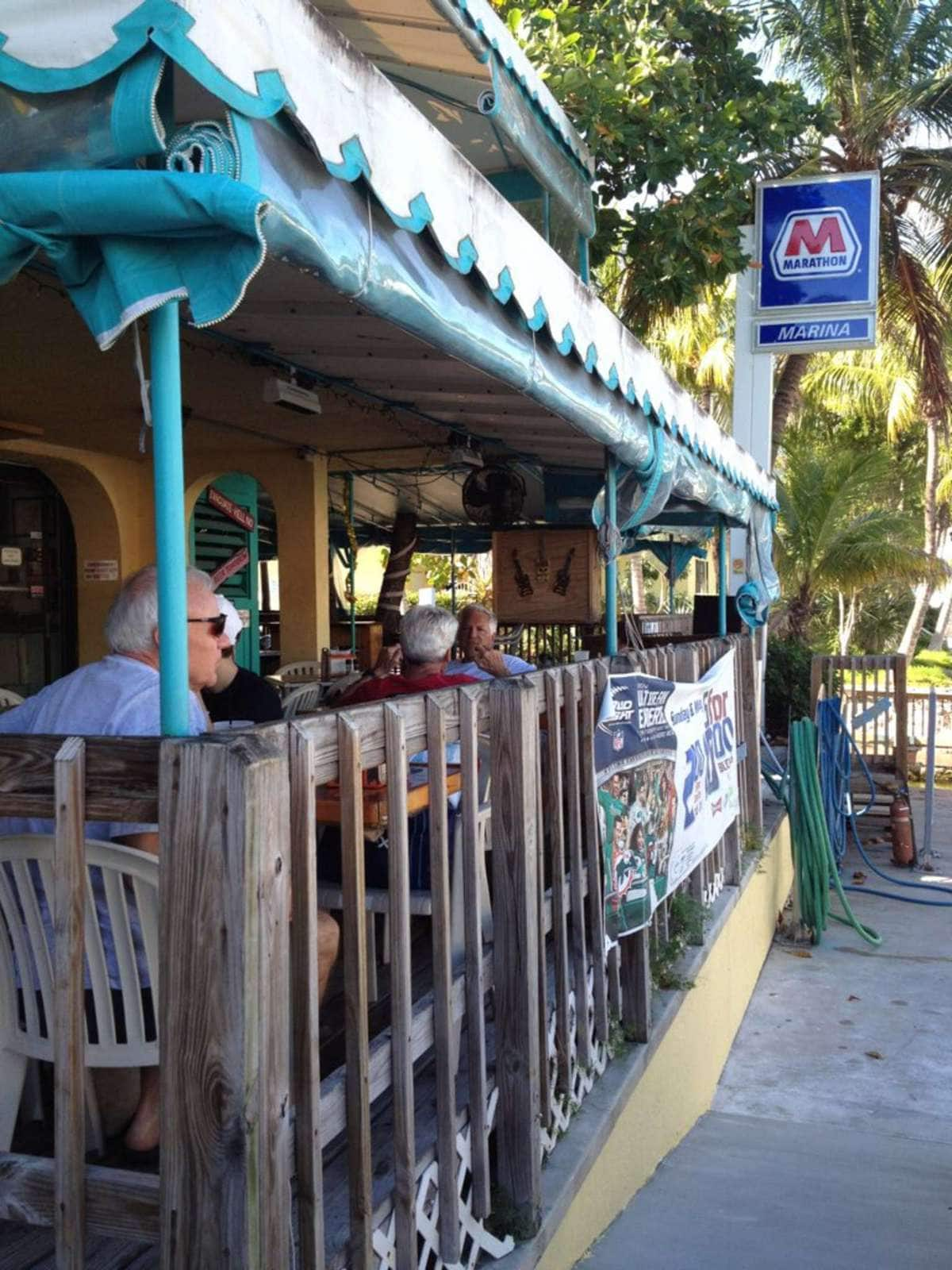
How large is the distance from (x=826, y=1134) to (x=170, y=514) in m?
4.82

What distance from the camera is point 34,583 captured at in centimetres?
781

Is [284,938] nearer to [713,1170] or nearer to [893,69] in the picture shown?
[713,1170]

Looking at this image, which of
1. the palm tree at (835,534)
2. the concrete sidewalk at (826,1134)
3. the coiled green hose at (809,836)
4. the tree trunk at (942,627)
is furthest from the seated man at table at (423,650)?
the tree trunk at (942,627)

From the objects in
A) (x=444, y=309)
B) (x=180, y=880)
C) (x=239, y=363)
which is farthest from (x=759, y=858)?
(x=180, y=880)

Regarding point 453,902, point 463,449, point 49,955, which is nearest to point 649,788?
point 453,902

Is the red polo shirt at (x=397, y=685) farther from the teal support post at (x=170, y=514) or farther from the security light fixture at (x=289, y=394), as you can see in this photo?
the teal support post at (x=170, y=514)

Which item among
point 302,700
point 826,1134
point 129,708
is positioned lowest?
point 826,1134

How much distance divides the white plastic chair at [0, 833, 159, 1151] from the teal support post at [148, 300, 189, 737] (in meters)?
0.31

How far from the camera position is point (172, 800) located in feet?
6.31

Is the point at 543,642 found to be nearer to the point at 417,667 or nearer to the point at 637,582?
the point at 417,667

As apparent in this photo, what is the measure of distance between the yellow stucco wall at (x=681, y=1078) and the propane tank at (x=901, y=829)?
2.78 m

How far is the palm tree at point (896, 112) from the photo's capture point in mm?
13203

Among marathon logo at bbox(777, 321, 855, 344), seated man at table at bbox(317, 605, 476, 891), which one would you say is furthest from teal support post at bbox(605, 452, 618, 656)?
marathon logo at bbox(777, 321, 855, 344)

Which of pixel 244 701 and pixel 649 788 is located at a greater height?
pixel 244 701
